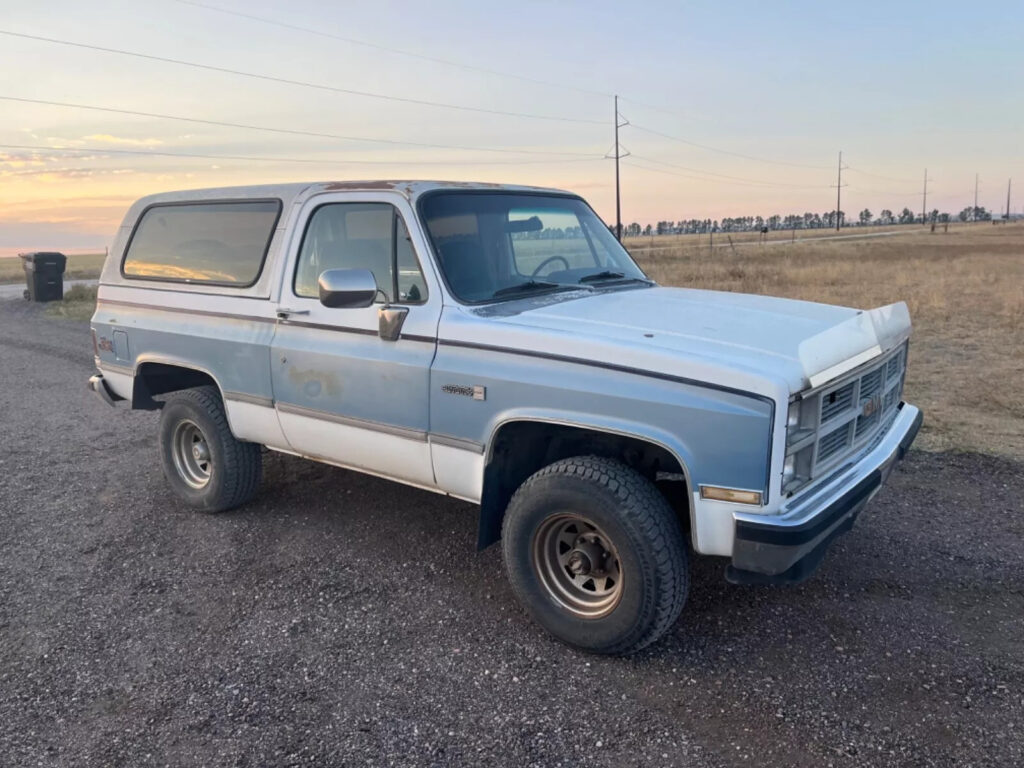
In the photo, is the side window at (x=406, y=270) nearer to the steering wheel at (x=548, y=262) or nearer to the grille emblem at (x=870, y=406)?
the steering wheel at (x=548, y=262)

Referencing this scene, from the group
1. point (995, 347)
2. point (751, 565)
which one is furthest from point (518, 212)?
point (995, 347)

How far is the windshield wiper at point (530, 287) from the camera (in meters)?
4.21

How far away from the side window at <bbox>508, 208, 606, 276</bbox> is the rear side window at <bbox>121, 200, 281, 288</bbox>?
1.44m

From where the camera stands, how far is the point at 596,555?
3.62m

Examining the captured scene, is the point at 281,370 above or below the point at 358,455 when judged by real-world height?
above

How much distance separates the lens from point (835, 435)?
3525 mm

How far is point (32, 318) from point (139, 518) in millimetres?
14240

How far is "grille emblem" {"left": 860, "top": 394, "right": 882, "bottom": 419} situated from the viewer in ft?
12.3

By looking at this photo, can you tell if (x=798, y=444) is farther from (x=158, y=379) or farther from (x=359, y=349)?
(x=158, y=379)

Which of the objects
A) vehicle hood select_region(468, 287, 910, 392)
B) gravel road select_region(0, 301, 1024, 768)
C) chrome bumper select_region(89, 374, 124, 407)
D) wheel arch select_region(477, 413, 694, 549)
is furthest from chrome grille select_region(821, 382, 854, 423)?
chrome bumper select_region(89, 374, 124, 407)

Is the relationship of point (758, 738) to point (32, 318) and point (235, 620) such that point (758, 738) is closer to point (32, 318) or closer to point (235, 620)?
point (235, 620)

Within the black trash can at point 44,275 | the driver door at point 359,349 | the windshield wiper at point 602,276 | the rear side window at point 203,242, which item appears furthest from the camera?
the black trash can at point 44,275

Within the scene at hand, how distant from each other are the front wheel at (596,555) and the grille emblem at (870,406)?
3.51 ft

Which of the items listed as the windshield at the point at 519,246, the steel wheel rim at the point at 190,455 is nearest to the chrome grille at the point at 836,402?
the windshield at the point at 519,246
